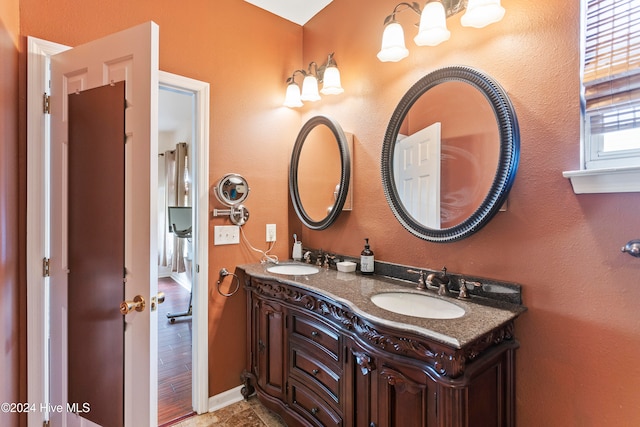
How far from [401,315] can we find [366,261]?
0.66 meters

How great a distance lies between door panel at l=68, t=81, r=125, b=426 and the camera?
1283 mm

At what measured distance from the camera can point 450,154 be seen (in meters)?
1.51

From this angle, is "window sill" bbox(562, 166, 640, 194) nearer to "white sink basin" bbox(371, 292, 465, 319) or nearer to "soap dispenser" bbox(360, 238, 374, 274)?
"white sink basin" bbox(371, 292, 465, 319)

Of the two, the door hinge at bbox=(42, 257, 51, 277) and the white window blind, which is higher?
the white window blind

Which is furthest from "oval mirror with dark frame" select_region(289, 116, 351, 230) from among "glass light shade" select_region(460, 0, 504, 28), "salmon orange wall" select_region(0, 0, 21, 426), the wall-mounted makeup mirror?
"salmon orange wall" select_region(0, 0, 21, 426)

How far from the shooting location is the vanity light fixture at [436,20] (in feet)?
4.13

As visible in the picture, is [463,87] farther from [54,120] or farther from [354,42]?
[54,120]

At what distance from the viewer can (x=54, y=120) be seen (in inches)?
57.5

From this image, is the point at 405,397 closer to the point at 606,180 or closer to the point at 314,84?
the point at 606,180

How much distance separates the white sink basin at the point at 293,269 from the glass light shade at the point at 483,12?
1565mm

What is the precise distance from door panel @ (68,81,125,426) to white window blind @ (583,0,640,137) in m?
1.80

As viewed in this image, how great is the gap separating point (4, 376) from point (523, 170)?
2413 millimetres


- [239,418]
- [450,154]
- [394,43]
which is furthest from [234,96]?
[239,418]

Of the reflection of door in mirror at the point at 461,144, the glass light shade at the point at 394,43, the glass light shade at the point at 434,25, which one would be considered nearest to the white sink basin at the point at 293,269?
the reflection of door in mirror at the point at 461,144
